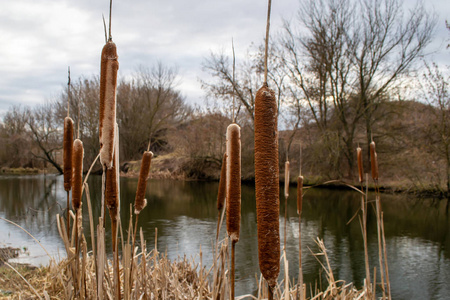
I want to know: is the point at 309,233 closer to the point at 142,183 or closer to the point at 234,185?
the point at 142,183

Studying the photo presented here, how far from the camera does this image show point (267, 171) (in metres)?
0.98

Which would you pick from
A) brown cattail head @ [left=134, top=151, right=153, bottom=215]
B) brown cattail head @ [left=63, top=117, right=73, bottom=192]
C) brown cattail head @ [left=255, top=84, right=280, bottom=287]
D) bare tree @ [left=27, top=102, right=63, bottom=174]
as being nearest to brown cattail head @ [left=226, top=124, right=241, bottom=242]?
brown cattail head @ [left=255, top=84, right=280, bottom=287]

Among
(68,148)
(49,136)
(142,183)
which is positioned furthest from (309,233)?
(49,136)

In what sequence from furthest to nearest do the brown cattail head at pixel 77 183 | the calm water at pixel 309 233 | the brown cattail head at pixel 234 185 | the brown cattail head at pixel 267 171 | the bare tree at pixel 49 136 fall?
1. the bare tree at pixel 49 136
2. the calm water at pixel 309 233
3. the brown cattail head at pixel 77 183
4. the brown cattail head at pixel 234 185
5. the brown cattail head at pixel 267 171

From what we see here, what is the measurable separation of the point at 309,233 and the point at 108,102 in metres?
9.41

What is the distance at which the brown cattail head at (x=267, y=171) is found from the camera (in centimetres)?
98

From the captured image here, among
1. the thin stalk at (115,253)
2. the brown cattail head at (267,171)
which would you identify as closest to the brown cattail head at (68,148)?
the thin stalk at (115,253)

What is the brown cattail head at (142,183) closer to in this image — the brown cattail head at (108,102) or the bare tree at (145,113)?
the brown cattail head at (108,102)

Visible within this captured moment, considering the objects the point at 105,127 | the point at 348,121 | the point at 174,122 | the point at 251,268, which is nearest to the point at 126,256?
the point at 105,127

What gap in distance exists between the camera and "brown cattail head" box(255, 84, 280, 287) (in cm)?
98

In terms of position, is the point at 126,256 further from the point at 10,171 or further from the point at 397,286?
the point at 10,171

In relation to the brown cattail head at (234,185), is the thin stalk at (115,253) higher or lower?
lower

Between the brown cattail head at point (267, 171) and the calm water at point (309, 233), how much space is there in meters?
2.59

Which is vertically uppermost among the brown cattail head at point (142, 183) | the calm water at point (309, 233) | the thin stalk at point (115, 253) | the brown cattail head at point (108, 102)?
the brown cattail head at point (108, 102)
